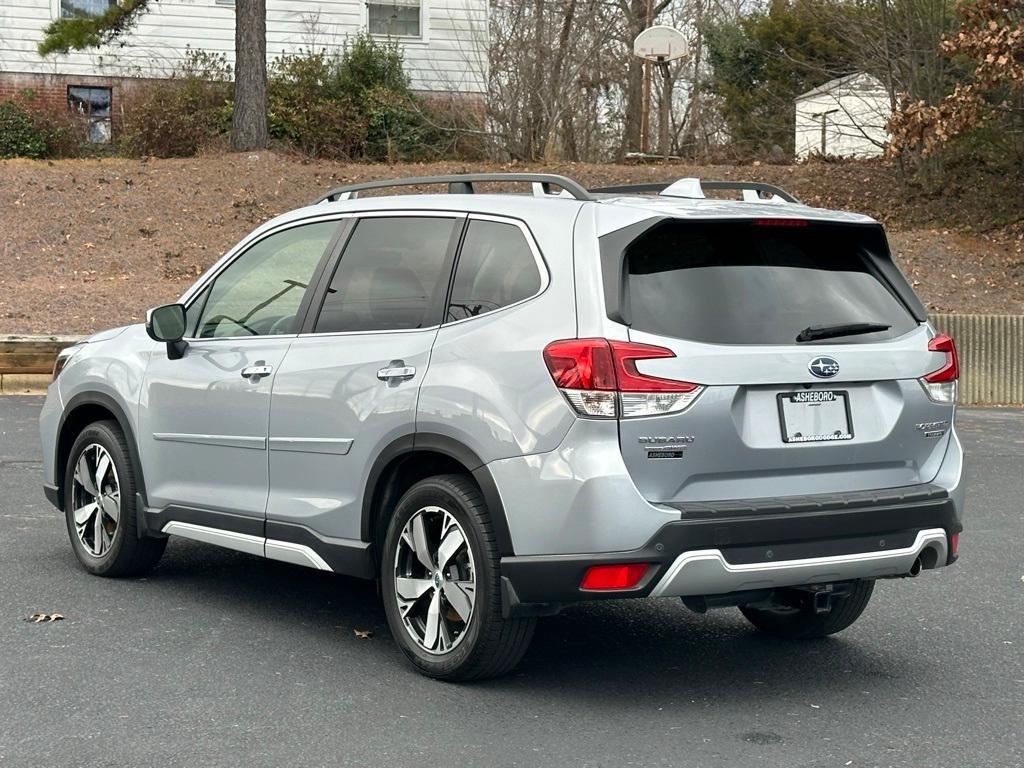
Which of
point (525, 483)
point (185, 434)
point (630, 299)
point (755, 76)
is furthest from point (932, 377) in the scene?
point (755, 76)

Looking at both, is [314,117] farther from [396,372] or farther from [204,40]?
[396,372]

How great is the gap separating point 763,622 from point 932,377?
4.86ft

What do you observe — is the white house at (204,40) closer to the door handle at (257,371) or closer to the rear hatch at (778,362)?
the door handle at (257,371)

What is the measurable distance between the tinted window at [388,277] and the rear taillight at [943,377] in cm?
187

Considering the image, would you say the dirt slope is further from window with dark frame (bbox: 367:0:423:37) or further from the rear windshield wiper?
the rear windshield wiper

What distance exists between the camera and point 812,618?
6.52m

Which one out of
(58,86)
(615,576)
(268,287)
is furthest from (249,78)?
(615,576)

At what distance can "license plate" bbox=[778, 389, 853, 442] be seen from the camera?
5.38m

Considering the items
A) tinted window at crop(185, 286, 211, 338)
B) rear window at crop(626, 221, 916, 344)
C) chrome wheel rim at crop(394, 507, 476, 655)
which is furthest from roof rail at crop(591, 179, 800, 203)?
tinted window at crop(185, 286, 211, 338)

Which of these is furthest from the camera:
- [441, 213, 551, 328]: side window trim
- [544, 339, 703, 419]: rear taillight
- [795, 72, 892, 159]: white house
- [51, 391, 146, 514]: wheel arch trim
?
[795, 72, 892, 159]: white house

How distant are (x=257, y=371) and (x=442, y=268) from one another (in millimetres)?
1050

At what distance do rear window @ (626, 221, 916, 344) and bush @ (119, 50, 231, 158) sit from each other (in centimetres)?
2327

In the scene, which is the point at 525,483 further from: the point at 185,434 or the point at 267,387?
the point at 185,434

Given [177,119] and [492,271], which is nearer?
[492,271]
